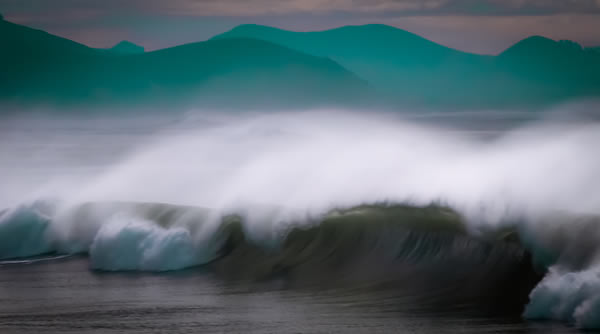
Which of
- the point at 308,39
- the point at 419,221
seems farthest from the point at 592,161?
the point at 308,39

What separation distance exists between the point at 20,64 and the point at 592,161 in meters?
108

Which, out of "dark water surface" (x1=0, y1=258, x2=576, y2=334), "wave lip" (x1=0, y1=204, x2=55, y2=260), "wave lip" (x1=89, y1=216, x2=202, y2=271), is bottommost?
"dark water surface" (x1=0, y1=258, x2=576, y2=334)

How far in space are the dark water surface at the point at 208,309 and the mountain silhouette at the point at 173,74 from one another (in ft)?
298

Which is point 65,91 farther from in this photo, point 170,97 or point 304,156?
point 304,156

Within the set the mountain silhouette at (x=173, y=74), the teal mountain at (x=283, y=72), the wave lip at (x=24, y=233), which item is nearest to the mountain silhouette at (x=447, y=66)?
the teal mountain at (x=283, y=72)

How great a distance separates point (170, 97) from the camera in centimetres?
11194

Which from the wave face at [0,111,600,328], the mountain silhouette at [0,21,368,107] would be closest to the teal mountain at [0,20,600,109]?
the mountain silhouette at [0,21,368,107]

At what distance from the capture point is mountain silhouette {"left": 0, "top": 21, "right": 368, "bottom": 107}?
109 meters

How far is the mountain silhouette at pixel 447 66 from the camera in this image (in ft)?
284

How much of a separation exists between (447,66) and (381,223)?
102252 millimetres

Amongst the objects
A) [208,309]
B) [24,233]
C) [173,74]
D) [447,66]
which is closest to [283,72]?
[173,74]

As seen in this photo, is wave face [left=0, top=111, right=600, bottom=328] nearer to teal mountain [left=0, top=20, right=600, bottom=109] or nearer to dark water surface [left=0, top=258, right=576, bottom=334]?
dark water surface [left=0, top=258, right=576, bottom=334]

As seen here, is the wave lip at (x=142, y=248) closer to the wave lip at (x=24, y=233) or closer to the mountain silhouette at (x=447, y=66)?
the wave lip at (x=24, y=233)

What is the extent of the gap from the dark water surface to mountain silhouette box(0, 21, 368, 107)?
90.7 metres
